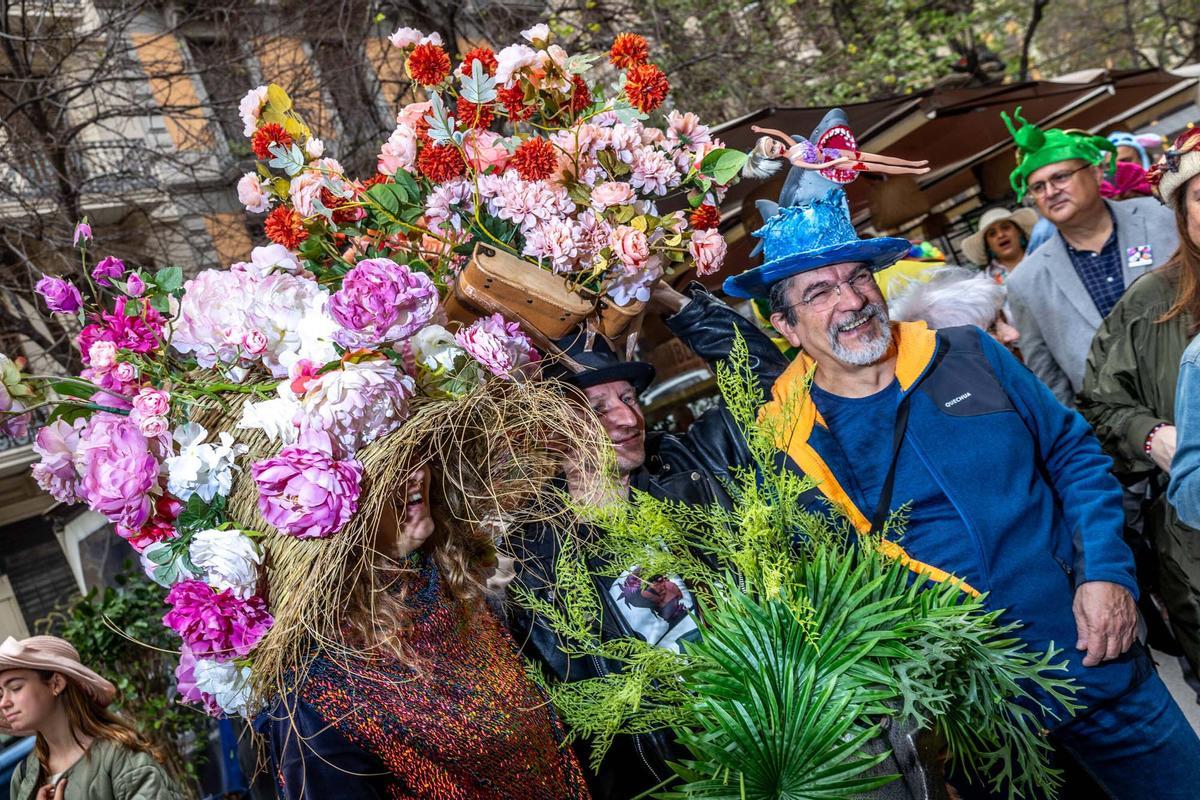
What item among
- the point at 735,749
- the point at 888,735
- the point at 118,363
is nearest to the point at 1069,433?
the point at 888,735

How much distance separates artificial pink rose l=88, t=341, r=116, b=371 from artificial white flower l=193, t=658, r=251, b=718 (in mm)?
643

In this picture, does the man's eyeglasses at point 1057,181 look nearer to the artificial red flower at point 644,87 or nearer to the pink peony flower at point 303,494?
the artificial red flower at point 644,87

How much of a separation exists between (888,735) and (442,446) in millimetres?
1049

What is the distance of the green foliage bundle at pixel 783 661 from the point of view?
144 centimetres

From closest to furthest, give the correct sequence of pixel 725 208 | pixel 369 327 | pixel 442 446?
pixel 369 327 < pixel 442 446 < pixel 725 208

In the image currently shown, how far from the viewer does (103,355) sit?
1.89 metres

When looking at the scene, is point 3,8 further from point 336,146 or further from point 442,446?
point 442,446

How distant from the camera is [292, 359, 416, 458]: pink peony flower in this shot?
5.82 feet

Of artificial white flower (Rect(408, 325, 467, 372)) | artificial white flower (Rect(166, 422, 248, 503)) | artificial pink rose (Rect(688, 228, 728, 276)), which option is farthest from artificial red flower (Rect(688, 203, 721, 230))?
artificial white flower (Rect(166, 422, 248, 503))

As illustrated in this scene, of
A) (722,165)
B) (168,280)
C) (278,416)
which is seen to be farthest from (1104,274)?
(168,280)

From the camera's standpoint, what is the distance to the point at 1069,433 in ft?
7.75

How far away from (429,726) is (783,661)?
0.91 meters

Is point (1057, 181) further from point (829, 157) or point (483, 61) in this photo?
point (483, 61)

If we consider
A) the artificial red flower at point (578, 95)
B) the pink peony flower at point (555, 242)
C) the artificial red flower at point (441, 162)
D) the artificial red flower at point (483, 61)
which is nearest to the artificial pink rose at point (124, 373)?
the artificial red flower at point (441, 162)
